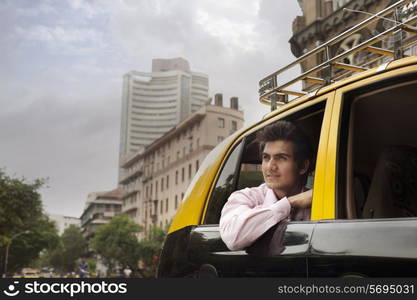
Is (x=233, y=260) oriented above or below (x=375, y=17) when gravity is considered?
below

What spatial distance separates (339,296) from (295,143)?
0.91 m

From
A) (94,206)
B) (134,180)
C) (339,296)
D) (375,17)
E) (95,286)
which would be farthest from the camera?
(94,206)

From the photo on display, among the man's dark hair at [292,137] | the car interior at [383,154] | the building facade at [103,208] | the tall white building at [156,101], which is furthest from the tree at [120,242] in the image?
the tall white building at [156,101]

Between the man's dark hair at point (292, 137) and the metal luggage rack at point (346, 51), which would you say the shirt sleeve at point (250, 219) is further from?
the metal luggage rack at point (346, 51)

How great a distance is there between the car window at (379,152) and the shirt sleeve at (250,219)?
1.14 feet

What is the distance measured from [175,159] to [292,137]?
211 feet

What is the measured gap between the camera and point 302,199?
2.39 m

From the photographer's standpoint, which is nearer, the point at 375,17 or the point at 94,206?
the point at 375,17

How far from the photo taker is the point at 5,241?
3206 centimetres

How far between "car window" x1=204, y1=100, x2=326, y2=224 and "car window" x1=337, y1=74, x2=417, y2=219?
277 millimetres

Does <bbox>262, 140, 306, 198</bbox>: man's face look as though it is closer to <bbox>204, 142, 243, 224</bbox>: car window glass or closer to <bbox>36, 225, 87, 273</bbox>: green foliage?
<bbox>204, 142, 243, 224</bbox>: car window glass

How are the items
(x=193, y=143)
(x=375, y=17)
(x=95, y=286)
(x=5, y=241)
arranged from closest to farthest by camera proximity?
(x=95, y=286), (x=375, y=17), (x=5, y=241), (x=193, y=143)

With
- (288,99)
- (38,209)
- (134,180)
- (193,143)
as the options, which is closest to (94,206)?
(134,180)

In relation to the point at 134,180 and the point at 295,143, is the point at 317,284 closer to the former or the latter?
the point at 295,143
